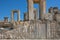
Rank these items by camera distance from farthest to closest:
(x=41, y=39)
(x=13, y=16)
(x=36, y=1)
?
(x=13, y=16) < (x=36, y=1) < (x=41, y=39)

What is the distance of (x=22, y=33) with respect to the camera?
6.70 m

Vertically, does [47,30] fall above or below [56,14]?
below

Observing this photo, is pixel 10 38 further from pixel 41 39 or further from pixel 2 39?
pixel 41 39

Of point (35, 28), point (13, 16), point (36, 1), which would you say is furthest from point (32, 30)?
point (13, 16)

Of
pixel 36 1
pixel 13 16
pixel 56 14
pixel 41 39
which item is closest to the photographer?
pixel 41 39

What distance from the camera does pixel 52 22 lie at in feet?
21.9

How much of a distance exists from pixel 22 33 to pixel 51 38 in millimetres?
1167

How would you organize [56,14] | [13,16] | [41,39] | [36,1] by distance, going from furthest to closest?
[13,16] < [36,1] < [56,14] < [41,39]

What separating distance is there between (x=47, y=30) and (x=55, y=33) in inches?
13.3

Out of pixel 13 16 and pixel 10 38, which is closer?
pixel 10 38

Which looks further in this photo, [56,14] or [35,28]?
[56,14]

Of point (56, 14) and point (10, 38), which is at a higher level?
point (56, 14)

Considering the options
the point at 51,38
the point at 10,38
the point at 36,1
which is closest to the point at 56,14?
the point at 51,38

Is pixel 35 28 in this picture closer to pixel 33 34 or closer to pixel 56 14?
pixel 33 34
